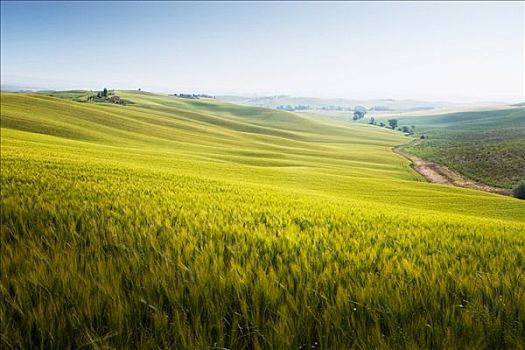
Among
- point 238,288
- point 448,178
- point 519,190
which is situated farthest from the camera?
point 448,178

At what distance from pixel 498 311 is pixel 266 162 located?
4942 centimetres

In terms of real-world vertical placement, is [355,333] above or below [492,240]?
above

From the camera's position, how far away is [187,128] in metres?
90.3

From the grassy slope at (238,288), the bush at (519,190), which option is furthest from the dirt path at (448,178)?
the grassy slope at (238,288)

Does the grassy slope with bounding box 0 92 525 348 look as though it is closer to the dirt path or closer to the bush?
the bush

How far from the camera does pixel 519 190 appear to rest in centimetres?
1667

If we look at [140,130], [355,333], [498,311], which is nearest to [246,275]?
[355,333]

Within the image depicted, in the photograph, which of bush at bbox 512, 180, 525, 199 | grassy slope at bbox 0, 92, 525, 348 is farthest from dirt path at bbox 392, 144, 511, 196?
grassy slope at bbox 0, 92, 525, 348

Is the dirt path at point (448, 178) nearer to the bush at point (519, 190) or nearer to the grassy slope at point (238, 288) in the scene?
the bush at point (519, 190)

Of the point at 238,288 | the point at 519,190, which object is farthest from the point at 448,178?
the point at 238,288

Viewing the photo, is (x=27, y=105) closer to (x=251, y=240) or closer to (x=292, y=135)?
(x=292, y=135)

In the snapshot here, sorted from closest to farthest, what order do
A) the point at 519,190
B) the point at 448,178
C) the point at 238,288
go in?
1. the point at 238,288
2. the point at 519,190
3. the point at 448,178

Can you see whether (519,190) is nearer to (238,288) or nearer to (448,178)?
(448,178)

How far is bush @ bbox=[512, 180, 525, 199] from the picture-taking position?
52.9 feet
